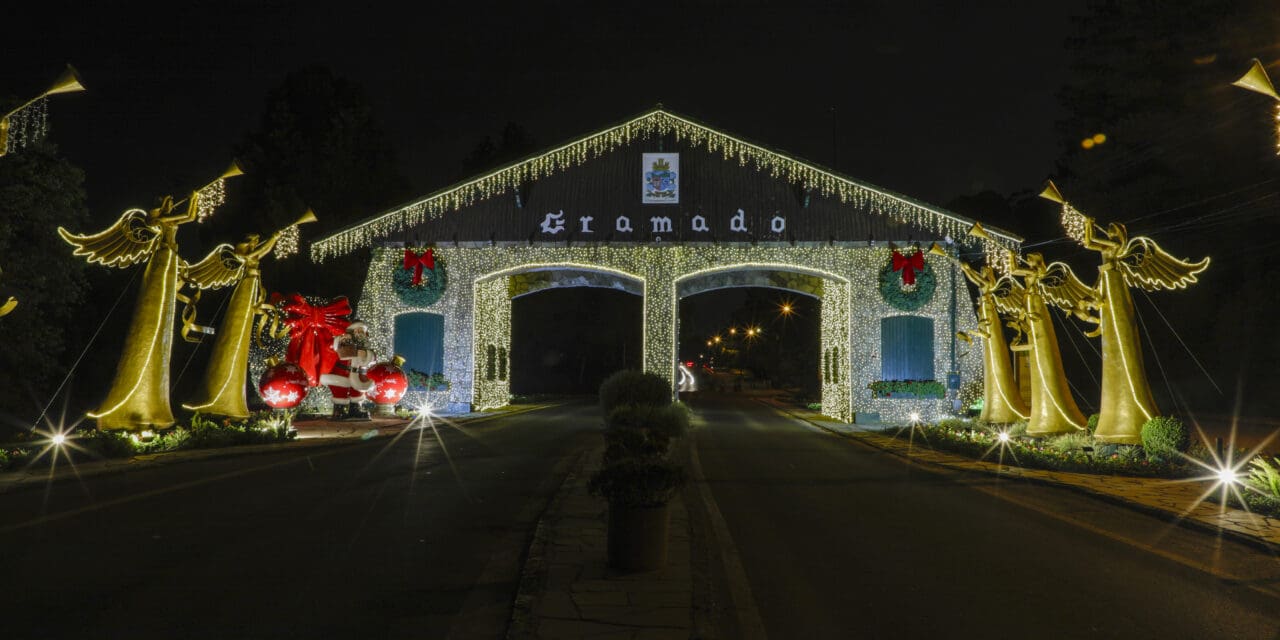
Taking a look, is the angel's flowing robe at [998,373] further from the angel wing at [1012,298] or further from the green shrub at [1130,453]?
the green shrub at [1130,453]

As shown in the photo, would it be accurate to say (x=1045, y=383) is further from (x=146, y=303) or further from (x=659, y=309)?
(x=146, y=303)

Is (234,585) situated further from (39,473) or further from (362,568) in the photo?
(39,473)

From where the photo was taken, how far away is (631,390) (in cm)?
2292

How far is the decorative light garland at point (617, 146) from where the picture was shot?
99.9 feet

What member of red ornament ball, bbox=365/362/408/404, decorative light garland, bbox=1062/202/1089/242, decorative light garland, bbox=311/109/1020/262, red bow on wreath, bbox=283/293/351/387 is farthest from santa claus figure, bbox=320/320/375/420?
decorative light garland, bbox=1062/202/1089/242

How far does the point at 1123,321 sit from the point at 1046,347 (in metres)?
2.52

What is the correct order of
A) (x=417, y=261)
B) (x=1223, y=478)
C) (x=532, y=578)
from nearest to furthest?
(x=532, y=578) < (x=1223, y=478) < (x=417, y=261)

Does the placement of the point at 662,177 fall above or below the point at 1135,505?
above

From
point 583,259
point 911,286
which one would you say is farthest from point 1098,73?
point 583,259

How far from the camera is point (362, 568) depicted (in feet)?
26.9

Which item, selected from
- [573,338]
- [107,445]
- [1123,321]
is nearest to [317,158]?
[573,338]

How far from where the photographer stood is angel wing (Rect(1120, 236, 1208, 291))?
17.3m

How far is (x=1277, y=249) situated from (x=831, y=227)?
1367cm

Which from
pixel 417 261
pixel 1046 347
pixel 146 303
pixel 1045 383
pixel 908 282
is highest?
pixel 417 261
